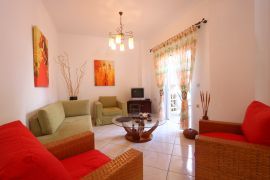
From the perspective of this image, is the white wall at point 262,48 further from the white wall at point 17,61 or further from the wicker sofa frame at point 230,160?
the white wall at point 17,61

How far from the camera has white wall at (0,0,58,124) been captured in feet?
4.34

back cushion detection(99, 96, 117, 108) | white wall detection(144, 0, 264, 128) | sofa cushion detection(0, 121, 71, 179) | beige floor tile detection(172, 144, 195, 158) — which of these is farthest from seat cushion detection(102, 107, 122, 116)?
sofa cushion detection(0, 121, 71, 179)

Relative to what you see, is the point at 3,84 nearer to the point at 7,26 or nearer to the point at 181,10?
the point at 7,26

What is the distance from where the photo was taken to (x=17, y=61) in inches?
61.8

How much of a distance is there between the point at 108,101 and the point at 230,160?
11.6 ft

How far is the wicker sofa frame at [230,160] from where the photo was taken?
111 cm

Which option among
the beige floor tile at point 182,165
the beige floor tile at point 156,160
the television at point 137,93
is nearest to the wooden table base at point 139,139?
the beige floor tile at point 156,160

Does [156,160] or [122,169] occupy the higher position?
[122,169]

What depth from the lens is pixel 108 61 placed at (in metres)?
4.55

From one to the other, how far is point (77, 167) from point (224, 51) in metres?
2.52

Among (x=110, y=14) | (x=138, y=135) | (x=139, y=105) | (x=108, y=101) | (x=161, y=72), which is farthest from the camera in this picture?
(x=139, y=105)

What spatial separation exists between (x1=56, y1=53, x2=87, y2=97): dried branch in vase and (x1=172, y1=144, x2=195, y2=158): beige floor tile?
10.8ft

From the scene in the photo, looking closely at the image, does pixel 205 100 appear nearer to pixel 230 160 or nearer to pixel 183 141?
pixel 183 141

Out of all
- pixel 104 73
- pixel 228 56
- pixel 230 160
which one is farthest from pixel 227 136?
pixel 104 73
